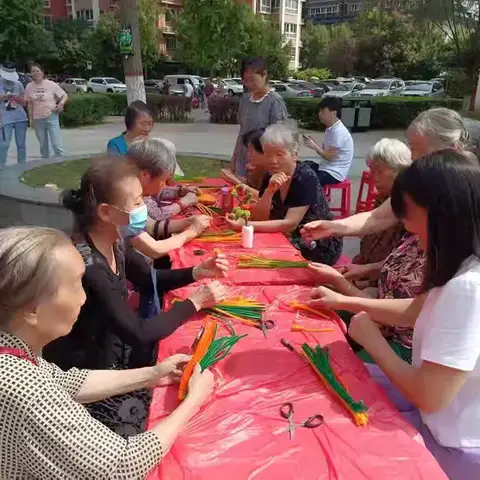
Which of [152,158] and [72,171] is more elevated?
[152,158]

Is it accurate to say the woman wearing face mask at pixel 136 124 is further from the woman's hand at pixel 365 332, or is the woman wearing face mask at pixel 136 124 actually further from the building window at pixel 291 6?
the building window at pixel 291 6

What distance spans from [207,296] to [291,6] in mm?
60135

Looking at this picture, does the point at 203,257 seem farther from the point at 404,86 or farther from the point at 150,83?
the point at 150,83

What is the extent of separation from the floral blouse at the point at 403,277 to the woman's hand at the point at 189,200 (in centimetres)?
170

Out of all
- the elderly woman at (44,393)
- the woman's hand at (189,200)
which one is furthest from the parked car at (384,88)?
the elderly woman at (44,393)

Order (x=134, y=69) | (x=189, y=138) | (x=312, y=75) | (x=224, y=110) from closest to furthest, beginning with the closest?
(x=134, y=69), (x=189, y=138), (x=224, y=110), (x=312, y=75)

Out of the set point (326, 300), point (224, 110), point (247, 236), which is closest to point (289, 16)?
point (224, 110)

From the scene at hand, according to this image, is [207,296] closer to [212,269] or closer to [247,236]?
[212,269]

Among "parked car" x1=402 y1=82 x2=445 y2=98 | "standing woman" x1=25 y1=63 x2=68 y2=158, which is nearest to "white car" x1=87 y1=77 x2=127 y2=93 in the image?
"parked car" x1=402 y1=82 x2=445 y2=98

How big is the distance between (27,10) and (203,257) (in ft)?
93.6

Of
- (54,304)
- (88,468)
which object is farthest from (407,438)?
(54,304)

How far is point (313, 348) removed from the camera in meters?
1.73

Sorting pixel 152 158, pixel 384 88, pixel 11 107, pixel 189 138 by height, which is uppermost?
pixel 152 158

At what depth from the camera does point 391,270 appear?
234 centimetres
